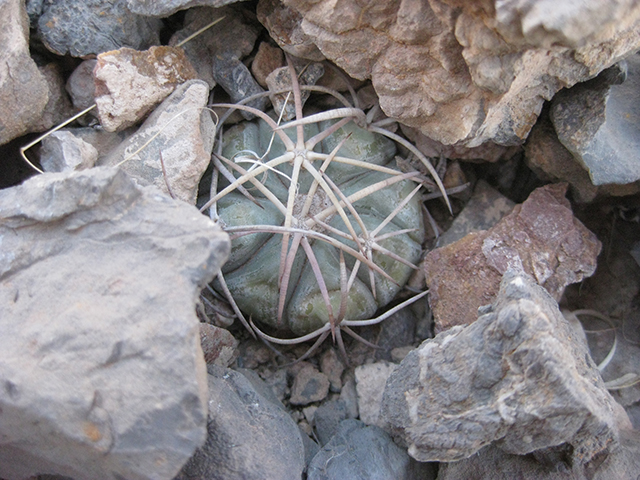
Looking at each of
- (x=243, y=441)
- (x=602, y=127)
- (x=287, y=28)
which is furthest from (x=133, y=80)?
(x=602, y=127)

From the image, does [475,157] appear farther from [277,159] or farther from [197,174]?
[197,174]

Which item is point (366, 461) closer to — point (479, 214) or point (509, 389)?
point (509, 389)

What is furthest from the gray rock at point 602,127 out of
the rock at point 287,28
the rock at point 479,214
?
the rock at point 287,28

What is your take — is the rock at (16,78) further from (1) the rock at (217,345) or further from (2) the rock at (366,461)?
(2) the rock at (366,461)

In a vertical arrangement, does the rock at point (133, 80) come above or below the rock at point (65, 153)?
above

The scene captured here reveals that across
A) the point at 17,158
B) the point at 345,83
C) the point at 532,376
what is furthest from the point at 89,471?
the point at 345,83
